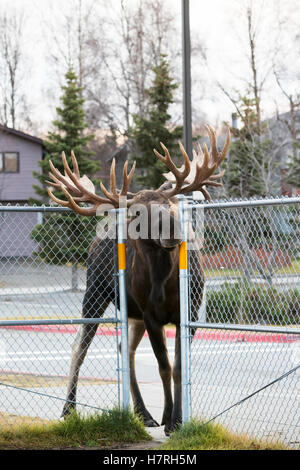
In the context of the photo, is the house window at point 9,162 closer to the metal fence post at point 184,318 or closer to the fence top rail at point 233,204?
the fence top rail at point 233,204

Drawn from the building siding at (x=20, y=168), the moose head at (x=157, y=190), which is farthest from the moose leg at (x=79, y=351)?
the building siding at (x=20, y=168)

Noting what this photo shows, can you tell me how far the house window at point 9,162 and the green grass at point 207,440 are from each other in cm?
4200

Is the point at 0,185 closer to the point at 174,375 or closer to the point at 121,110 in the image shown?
the point at 121,110

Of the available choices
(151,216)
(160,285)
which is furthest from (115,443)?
(151,216)

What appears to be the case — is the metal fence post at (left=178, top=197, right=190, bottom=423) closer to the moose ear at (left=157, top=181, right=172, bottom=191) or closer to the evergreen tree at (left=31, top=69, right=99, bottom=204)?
the moose ear at (left=157, top=181, right=172, bottom=191)

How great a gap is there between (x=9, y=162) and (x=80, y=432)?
42.0 metres

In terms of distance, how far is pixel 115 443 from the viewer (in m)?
7.57

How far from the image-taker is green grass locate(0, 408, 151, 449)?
750 cm

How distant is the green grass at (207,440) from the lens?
23.0 ft

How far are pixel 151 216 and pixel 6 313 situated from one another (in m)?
13.8

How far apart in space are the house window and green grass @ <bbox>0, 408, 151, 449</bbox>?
41.4 meters

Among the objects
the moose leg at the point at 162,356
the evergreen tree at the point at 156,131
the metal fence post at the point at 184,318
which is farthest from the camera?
the evergreen tree at the point at 156,131

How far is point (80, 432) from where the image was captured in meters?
7.71

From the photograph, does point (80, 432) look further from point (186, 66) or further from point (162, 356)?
point (186, 66)
